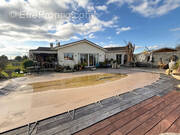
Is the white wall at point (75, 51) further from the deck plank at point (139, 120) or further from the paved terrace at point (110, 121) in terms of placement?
the deck plank at point (139, 120)

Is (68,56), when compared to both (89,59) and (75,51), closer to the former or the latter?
(75,51)

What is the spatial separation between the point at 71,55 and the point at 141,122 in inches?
401

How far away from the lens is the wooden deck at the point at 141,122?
1.56 m

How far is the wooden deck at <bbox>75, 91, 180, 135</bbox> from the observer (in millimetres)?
1562

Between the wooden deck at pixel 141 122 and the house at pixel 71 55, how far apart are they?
9583 mm

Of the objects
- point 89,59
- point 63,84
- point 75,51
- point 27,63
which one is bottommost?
point 63,84

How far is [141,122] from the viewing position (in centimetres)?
181

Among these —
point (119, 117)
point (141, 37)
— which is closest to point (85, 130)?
point (119, 117)

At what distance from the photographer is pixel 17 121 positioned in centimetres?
199

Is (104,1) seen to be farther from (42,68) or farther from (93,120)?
(42,68)

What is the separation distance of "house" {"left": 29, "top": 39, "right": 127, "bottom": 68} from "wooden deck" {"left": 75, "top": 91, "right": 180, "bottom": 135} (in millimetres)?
9583

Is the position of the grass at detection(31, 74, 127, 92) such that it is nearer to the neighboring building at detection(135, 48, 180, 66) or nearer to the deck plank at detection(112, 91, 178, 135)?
the deck plank at detection(112, 91, 178, 135)

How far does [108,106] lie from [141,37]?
19.8 m

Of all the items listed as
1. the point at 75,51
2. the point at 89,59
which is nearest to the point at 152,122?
the point at 75,51
